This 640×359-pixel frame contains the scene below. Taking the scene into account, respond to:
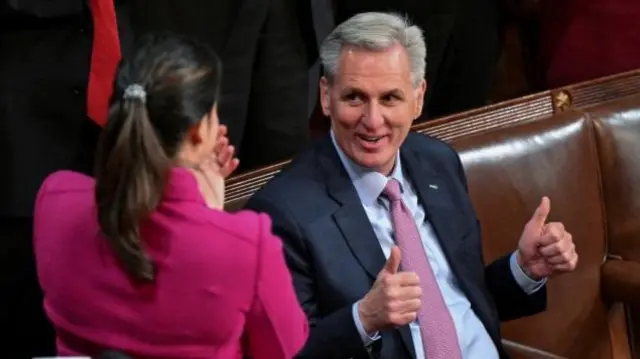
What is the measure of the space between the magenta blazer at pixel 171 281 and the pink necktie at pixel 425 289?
457mm

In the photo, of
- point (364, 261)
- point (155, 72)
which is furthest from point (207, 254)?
point (364, 261)

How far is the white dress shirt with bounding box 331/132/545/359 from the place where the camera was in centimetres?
Result: 176

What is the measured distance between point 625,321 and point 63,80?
1.19m

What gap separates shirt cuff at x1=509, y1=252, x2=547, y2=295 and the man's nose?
0.37 metres

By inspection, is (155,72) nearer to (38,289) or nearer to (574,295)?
(38,289)

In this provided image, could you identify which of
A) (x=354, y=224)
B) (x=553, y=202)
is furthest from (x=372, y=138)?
(x=553, y=202)

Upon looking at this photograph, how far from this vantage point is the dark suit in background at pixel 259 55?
1.98 meters

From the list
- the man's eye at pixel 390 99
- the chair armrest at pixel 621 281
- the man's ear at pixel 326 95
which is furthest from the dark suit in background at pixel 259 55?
the chair armrest at pixel 621 281

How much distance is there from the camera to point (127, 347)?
4.12 feet

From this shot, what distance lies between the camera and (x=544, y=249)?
1.79 meters

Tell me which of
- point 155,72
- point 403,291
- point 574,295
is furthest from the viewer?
point 574,295

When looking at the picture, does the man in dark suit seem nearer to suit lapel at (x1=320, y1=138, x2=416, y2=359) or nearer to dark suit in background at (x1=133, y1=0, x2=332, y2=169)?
suit lapel at (x1=320, y1=138, x2=416, y2=359)

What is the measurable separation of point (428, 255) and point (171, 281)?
2.23ft

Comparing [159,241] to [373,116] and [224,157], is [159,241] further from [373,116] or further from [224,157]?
[373,116]
